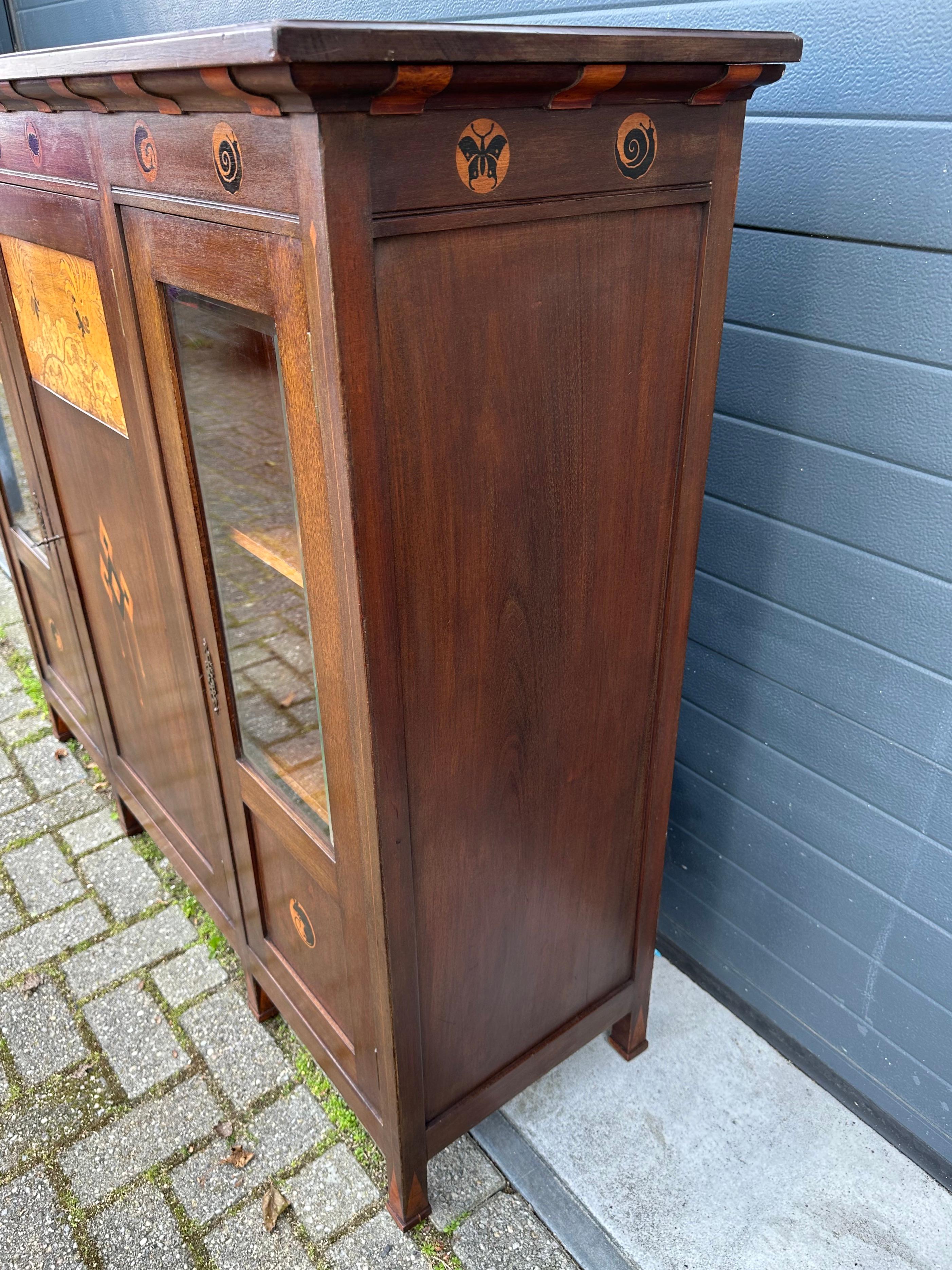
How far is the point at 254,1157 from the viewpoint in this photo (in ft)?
6.54

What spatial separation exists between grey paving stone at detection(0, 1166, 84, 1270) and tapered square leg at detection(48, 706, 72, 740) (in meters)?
1.58

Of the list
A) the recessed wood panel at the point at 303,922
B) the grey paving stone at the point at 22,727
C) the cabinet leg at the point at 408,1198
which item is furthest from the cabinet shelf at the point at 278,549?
the grey paving stone at the point at 22,727

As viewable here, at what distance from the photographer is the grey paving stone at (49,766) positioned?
10.1 ft

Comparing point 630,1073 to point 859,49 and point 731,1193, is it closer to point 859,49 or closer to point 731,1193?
point 731,1193

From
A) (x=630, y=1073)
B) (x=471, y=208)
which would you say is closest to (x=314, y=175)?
(x=471, y=208)

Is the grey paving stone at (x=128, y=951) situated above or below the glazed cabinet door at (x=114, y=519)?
below

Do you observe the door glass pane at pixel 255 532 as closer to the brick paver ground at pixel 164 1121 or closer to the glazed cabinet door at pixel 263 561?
the glazed cabinet door at pixel 263 561

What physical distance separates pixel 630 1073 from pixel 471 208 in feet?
6.18

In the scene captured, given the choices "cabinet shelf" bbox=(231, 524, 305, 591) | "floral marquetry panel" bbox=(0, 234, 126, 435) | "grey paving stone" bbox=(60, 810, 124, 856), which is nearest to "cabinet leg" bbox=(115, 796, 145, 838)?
"grey paving stone" bbox=(60, 810, 124, 856)

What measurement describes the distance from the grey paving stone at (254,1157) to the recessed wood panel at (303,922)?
383 millimetres

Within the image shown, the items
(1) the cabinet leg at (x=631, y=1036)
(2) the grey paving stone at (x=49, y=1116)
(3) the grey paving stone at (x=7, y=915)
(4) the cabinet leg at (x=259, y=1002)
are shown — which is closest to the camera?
(2) the grey paving stone at (x=49, y=1116)

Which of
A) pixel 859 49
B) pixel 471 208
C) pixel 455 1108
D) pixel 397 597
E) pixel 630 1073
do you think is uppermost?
pixel 859 49

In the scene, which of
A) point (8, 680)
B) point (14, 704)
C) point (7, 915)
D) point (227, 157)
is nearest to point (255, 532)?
point (227, 157)

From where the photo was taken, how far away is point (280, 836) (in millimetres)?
1740
